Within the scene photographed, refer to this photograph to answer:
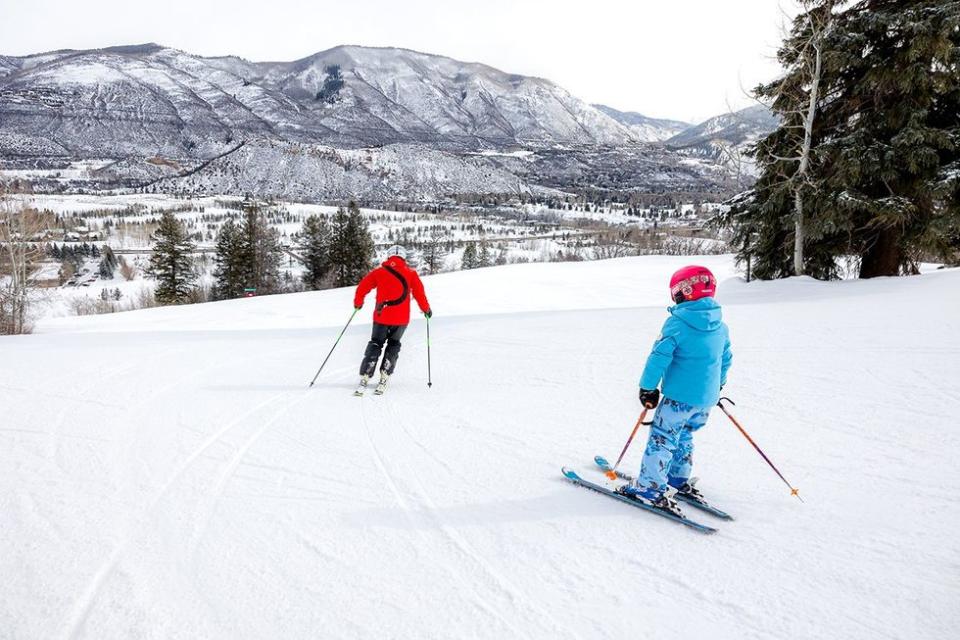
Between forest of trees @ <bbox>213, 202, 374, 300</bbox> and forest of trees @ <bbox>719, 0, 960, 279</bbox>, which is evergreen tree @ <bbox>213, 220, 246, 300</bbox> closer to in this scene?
forest of trees @ <bbox>213, 202, 374, 300</bbox>

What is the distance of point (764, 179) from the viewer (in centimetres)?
1589

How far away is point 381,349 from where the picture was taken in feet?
23.2

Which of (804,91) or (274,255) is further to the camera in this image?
(274,255)

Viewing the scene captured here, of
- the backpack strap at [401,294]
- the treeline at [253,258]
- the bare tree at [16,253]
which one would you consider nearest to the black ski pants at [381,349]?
the backpack strap at [401,294]

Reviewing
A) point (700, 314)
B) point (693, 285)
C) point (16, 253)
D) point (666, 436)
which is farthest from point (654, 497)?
point (16, 253)

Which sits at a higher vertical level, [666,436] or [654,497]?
[666,436]

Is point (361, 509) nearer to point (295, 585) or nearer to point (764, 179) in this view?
point (295, 585)

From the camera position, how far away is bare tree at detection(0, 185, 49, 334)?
76.8 ft

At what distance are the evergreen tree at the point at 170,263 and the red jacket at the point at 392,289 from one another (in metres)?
42.0

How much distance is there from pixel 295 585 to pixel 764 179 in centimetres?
1775

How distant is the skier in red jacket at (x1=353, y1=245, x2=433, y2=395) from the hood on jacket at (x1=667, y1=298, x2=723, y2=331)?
159 inches

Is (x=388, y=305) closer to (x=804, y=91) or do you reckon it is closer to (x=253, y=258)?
(x=804, y=91)

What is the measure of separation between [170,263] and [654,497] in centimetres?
4839

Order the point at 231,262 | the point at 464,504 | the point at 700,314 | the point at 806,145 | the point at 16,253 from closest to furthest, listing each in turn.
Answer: the point at 700,314
the point at 464,504
the point at 806,145
the point at 16,253
the point at 231,262
